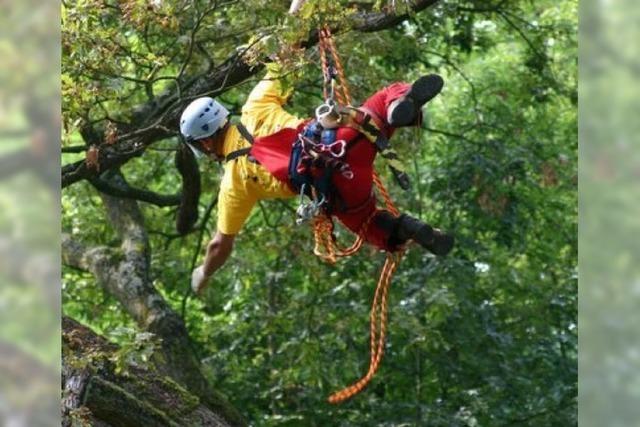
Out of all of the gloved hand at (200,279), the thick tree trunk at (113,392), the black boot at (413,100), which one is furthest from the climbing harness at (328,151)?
the thick tree trunk at (113,392)

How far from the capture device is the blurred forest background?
750 cm

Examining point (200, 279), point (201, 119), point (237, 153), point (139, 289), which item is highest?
point (201, 119)

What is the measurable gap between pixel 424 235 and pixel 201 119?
95cm

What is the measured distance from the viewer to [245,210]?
448 centimetres

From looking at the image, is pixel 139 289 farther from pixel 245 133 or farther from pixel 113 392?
pixel 245 133

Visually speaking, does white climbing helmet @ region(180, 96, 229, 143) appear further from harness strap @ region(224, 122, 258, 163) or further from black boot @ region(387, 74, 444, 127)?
black boot @ region(387, 74, 444, 127)

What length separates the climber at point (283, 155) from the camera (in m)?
3.84

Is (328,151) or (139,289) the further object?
(139,289)

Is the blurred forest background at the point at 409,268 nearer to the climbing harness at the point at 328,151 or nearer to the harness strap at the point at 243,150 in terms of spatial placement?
the harness strap at the point at 243,150

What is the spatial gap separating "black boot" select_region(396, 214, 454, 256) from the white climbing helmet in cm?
80

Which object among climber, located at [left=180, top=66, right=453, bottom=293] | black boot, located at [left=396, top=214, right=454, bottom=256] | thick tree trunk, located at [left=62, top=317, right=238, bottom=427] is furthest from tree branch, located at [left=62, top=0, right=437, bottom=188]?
black boot, located at [left=396, top=214, right=454, bottom=256]

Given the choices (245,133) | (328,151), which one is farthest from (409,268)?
(328,151)

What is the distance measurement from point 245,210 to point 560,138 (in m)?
6.47

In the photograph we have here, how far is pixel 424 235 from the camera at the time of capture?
13.5 ft
